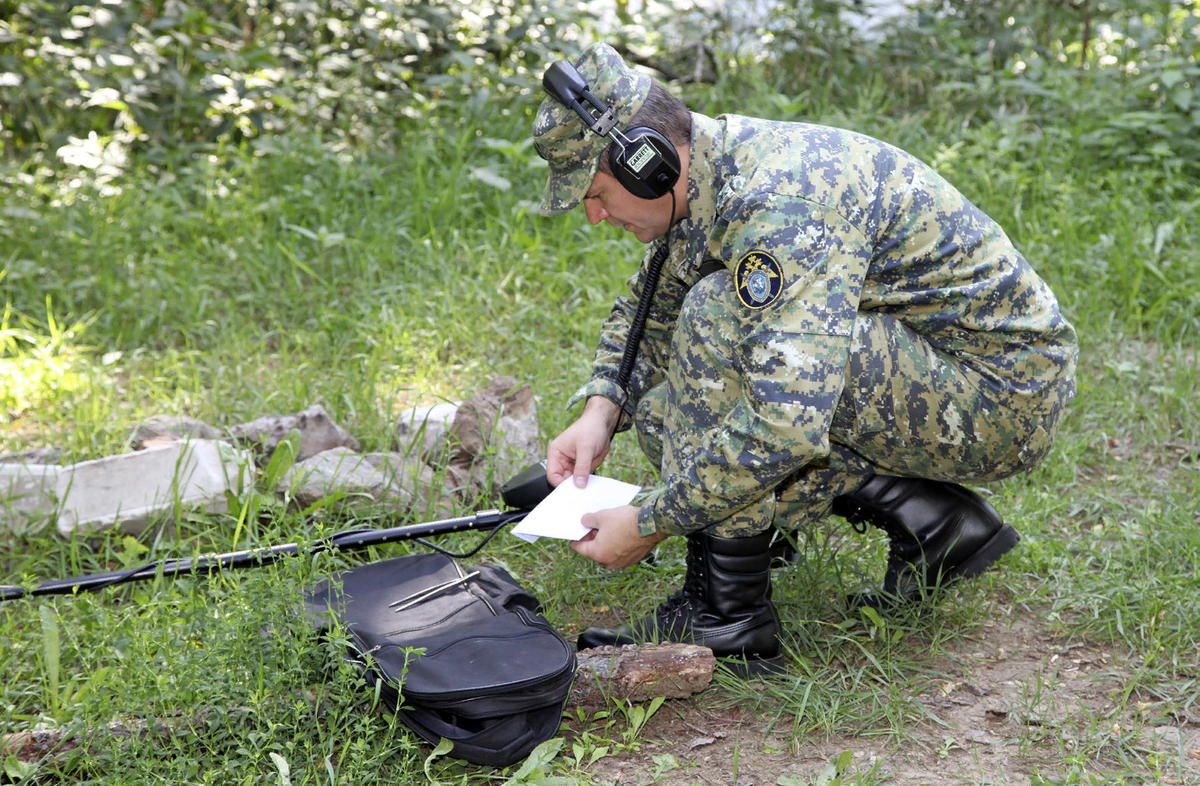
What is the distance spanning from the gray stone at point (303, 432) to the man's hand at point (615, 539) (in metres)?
1.17

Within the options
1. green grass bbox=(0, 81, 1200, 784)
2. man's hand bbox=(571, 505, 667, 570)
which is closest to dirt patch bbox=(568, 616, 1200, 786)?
green grass bbox=(0, 81, 1200, 784)

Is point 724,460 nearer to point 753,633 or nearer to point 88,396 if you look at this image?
point 753,633

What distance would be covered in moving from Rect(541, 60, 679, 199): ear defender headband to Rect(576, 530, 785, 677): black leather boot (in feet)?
2.52

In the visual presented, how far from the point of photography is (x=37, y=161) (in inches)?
201

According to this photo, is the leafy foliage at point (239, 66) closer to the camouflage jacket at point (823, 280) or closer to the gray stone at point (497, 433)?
the gray stone at point (497, 433)

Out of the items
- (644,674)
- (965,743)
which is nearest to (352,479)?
(644,674)

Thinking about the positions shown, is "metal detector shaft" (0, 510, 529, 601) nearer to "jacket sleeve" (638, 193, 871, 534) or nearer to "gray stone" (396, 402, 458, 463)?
"gray stone" (396, 402, 458, 463)

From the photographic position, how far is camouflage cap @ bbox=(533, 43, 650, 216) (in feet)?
6.52

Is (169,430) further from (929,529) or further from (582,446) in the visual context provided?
(929,529)

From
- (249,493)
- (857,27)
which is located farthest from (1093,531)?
(857,27)

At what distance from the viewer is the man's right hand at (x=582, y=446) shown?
2.36 meters

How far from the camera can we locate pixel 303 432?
3.02 m

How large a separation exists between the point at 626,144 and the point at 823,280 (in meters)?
0.47

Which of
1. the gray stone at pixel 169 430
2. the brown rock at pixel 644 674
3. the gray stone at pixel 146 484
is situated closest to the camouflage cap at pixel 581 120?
the brown rock at pixel 644 674
